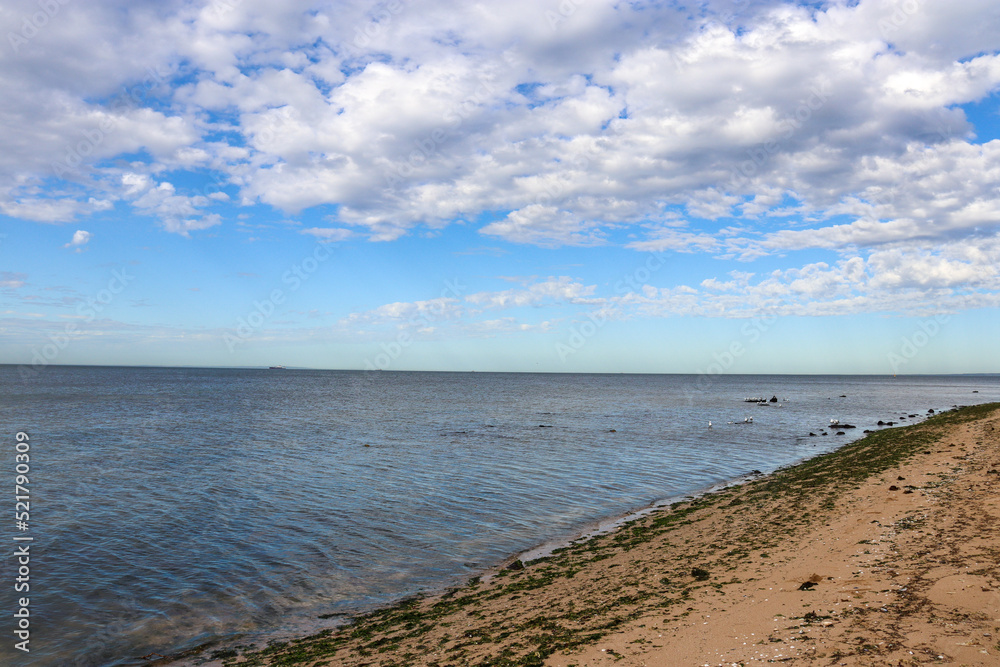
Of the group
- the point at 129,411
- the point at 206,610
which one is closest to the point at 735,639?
the point at 206,610

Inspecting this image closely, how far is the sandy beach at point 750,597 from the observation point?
8.77 m

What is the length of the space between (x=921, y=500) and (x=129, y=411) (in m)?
78.8

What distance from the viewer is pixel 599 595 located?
44.2 ft

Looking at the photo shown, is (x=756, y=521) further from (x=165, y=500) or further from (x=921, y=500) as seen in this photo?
(x=165, y=500)

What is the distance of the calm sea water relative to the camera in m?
14.7

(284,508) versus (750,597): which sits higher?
(750,597)

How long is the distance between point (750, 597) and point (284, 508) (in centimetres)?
2027

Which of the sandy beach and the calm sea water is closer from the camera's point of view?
the sandy beach

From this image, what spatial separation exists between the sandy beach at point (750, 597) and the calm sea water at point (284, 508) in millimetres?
2711

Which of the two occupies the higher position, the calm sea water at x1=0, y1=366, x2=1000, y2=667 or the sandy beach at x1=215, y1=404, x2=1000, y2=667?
the sandy beach at x1=215, y1=404, x2=1000, y2=667

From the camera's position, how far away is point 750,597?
11234 millimetres

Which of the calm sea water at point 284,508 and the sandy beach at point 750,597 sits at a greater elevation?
the sandy beach at point 750,597

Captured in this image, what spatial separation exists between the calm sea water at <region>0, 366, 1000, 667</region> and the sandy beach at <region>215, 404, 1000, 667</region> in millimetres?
2711

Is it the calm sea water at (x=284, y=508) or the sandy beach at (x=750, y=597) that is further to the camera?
the calm sea water at (x=284, y=508)
